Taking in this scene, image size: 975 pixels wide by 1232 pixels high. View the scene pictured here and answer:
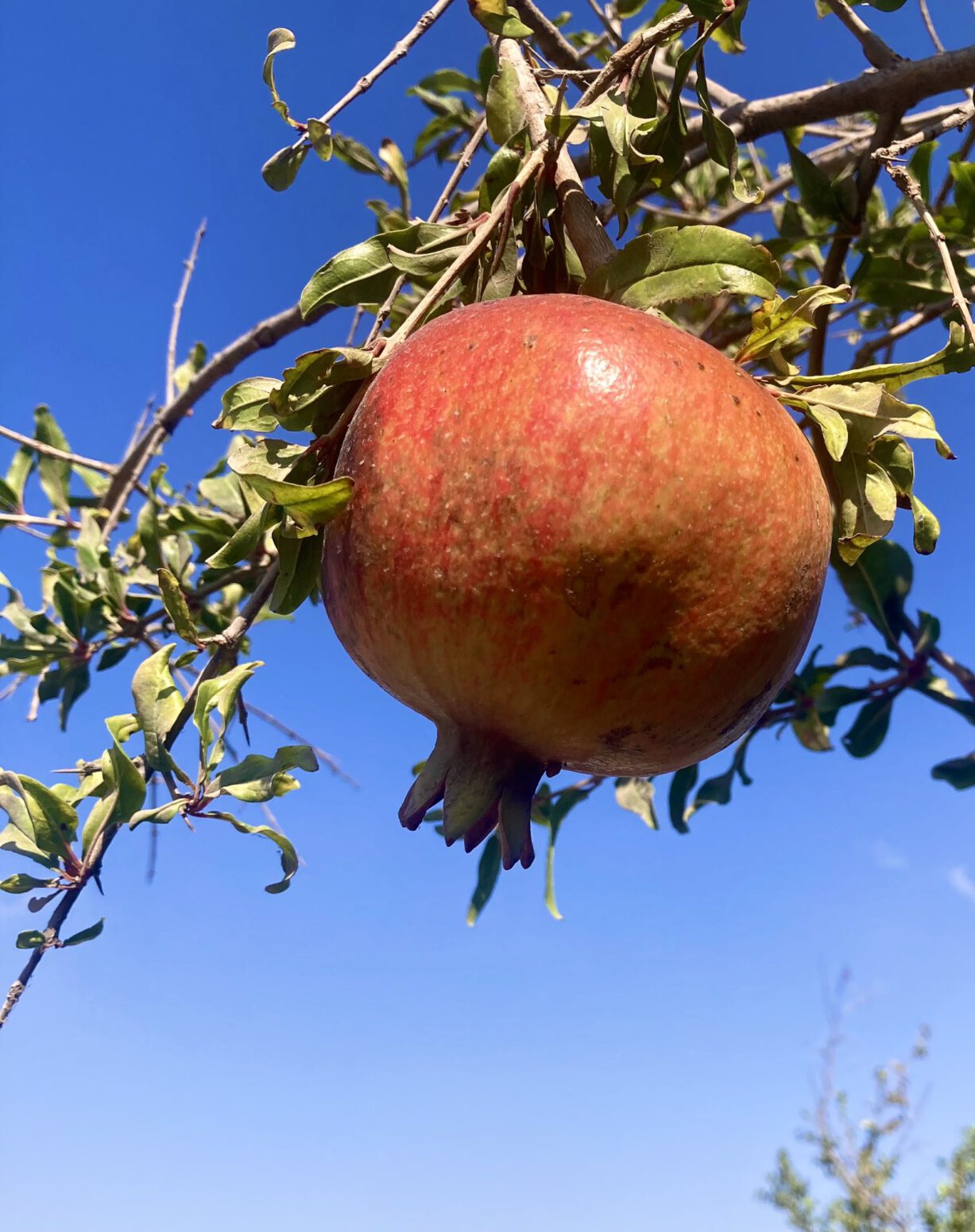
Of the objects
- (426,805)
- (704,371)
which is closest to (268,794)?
(426,805)

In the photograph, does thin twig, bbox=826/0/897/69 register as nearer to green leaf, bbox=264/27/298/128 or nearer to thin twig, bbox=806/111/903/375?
thin twig, bbox=806/111/903/375

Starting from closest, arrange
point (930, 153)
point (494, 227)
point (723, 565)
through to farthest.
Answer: point (723, 565), point (494, 227), point (930, 153)

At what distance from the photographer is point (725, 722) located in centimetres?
89

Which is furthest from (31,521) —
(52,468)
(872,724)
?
(872,724)

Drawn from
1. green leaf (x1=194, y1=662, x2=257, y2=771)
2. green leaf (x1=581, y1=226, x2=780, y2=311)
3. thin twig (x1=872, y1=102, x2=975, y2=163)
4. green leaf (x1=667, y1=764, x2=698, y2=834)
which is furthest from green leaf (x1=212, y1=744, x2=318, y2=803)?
green leaf (x1=667, y1=764, x2=698, y2=834)

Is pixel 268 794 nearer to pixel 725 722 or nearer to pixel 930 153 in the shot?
pixel 725 722

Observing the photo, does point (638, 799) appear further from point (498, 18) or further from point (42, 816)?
point (498, 18)

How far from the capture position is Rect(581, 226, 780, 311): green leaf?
950mm

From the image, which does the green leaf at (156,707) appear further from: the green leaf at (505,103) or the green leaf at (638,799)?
the green leaf at (638,799)

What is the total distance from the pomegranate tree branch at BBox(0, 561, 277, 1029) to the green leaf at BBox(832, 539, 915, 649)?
135cm

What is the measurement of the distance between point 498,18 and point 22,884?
3.89ft

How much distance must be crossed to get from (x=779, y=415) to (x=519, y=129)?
0.52 m

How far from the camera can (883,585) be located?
201 cm

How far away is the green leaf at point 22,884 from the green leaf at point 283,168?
846mm
